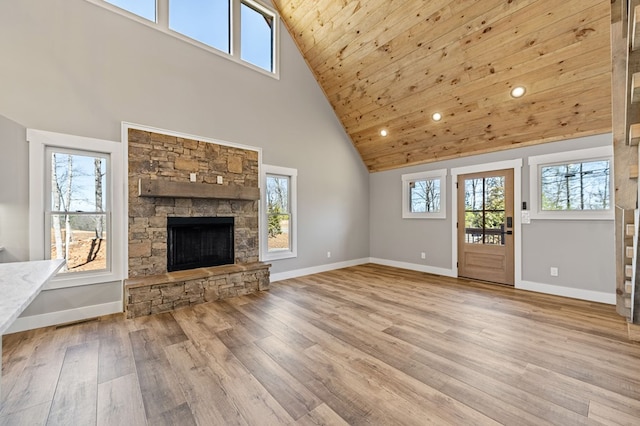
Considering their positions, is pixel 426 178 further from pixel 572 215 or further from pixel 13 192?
pixel 13 192

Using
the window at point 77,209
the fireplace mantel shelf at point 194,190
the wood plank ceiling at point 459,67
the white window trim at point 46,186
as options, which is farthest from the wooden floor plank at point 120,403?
the wood plank ceiling at point 459,67

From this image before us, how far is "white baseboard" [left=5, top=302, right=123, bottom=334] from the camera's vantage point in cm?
292

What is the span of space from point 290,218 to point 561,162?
4434 millimetres

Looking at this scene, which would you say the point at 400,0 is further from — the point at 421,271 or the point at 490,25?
the point at 421,271

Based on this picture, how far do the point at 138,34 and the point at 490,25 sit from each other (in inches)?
181

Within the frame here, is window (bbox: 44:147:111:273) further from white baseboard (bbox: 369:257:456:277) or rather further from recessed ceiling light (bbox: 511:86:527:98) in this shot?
recessed ceiling light (bbox: 511:86:527:98)

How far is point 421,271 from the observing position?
577 cm

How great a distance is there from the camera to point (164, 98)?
12.7ft

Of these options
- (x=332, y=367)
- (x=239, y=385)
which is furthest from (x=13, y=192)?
(x=332, y=367)

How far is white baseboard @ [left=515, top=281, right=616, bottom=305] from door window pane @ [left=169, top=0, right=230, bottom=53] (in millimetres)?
6258

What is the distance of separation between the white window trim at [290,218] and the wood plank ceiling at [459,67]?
1.97 meters

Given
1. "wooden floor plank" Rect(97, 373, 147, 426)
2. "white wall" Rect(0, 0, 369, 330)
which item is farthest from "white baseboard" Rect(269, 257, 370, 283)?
"wooden floor plank" Rect(97, 373, 147, 426)

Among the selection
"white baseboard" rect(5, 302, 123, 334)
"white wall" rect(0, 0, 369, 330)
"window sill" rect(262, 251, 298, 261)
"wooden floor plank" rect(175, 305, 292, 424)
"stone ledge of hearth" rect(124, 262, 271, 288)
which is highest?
"white wall" rect(0, 0, 369, 330)

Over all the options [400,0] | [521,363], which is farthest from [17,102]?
[521,363]
